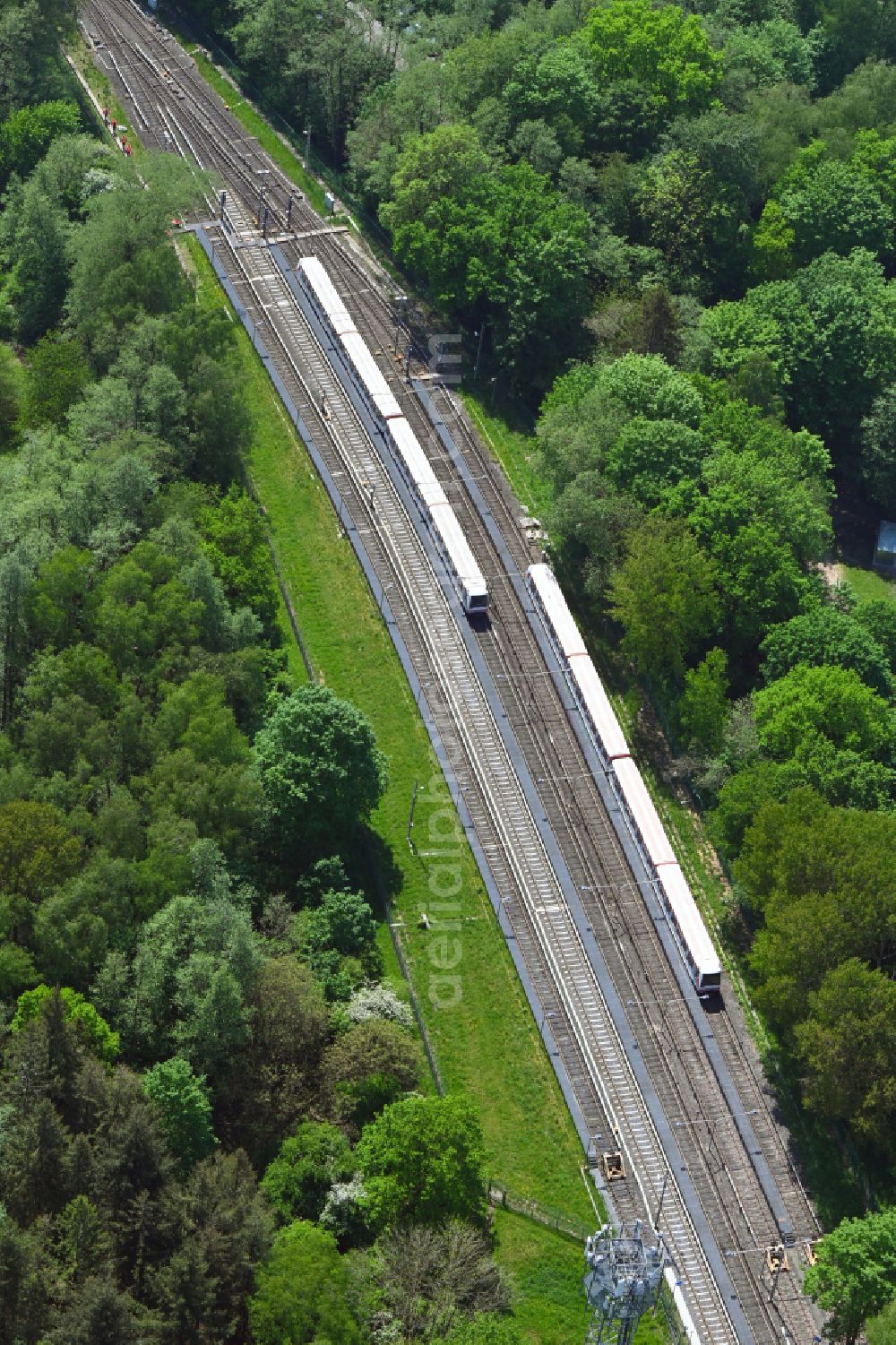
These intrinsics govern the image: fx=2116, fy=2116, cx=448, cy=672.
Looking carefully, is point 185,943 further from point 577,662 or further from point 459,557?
point 459,557

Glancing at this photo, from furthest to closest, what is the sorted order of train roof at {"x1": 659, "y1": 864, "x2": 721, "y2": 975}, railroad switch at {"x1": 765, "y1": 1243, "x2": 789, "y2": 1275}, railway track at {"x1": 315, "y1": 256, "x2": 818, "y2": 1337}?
train roof at {"x1": 659, "y1": 864, "x2": 721, "y2": 975} < railway track at {"x1": 315, "y1": 256, "x2": 818, "y2": 1337} < railroad switch at {"x1": 765, "y1": 1243, "x2": 789, "y2": 1275}

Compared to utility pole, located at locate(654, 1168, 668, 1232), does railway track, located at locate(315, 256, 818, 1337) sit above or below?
above

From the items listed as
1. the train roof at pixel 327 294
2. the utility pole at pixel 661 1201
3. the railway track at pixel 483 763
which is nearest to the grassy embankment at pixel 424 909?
the railway track at pixel 483 763

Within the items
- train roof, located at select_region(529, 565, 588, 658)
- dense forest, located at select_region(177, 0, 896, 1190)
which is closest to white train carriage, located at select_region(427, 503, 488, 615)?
train roof, located at select_region(529, 565, 588, 658)

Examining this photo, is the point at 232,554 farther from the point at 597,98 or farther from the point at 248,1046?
the point at 597,98

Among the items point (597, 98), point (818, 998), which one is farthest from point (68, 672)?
point (597, 98)

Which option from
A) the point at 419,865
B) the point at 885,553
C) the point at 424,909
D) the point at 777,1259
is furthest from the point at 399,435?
the point at 777,1259

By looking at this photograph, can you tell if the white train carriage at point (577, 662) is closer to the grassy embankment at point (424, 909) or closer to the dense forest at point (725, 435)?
the dense forest at point (725, 435)

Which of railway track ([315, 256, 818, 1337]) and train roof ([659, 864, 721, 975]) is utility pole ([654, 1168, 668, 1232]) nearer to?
railway track ([315, 256, 818, 1337])
